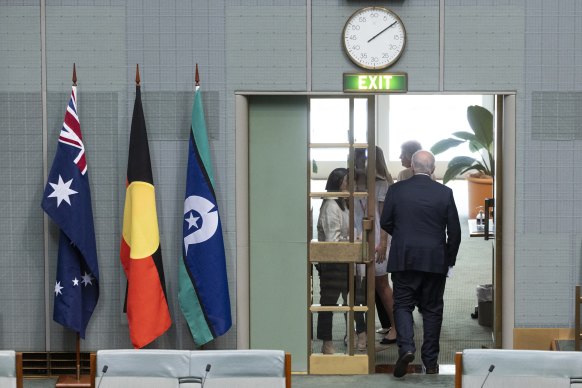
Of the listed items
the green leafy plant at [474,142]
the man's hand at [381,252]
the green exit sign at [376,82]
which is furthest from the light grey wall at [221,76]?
the green leafy plant at [474,142]

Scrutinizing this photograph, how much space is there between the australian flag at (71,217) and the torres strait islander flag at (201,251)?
1.97 ft

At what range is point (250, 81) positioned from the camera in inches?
274

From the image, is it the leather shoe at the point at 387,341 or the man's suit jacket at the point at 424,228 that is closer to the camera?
the man's suit jacket at the point at 424,228

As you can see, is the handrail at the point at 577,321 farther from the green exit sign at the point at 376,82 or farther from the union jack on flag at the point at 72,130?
the union jack on flag at the point at 72,130

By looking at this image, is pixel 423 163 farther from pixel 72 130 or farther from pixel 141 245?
pixel 72 130

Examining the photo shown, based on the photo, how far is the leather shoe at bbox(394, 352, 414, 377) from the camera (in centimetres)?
686

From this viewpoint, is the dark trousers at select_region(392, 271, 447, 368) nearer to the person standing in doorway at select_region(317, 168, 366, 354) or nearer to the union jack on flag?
the person standing in doorway at select_region(317, 168, 366, 354)

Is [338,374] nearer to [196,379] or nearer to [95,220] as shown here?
[95,220]

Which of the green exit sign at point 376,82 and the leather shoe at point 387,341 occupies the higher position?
the green exit sign at point 376,82

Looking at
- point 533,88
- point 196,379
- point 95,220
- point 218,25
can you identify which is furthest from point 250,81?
point 196,379

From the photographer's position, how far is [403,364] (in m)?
6.88

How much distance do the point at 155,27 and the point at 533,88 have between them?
96.0 inches

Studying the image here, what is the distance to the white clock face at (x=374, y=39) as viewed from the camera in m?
6.91

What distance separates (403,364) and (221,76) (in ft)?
7.09
